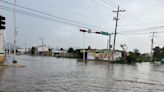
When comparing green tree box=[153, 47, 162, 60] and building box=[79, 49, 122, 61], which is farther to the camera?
green tree box=[153, 47, 162, 60]

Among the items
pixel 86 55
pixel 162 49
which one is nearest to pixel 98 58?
pixel 86 55

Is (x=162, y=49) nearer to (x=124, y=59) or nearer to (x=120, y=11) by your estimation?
(x=124, y=59)

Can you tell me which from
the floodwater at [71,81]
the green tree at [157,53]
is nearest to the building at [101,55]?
the floodwater at [71,81]

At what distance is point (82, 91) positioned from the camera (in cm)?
1978

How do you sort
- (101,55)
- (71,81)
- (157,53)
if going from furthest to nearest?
(157,53) → (101,55) → (71,81)

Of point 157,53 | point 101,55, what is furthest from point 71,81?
point 157,53

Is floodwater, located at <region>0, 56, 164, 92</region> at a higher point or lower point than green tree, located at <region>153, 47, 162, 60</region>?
lower

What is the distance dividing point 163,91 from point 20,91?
10.4m

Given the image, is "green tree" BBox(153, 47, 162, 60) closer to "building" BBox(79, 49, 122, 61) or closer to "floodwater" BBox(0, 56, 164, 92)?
"building" BBox(79, 49, 122, 61)

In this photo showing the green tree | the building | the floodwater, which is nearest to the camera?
the floodwater

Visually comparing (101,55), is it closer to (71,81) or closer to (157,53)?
(157,53)

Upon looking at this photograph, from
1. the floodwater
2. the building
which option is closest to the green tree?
the building

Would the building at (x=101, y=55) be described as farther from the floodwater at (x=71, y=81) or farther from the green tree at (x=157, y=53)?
the green tree at (x=157, y=53)

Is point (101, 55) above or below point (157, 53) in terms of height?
below
